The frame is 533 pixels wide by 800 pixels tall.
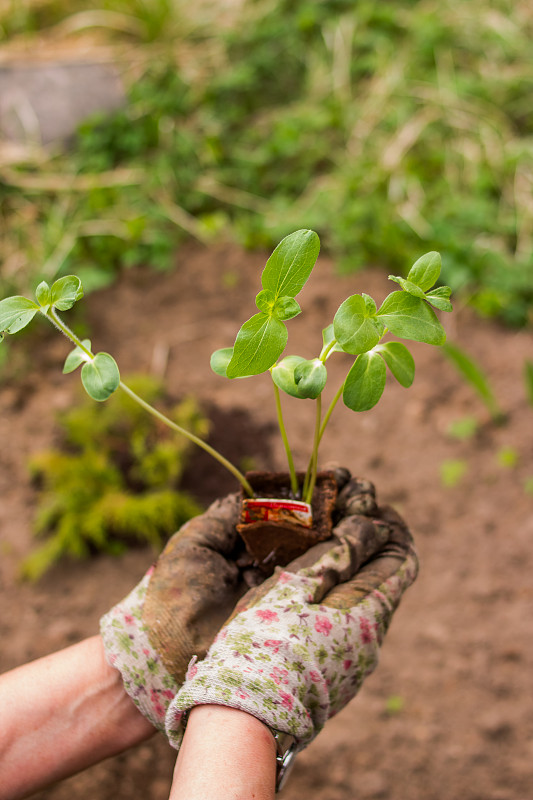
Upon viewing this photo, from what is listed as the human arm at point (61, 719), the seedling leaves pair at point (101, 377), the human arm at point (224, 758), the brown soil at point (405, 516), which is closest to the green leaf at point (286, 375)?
the seedling leaves pair at point (101, 377)

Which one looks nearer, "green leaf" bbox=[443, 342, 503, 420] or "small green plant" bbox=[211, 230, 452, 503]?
"small green plant" bbox=[211, 230, 452, 503]

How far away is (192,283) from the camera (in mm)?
2887

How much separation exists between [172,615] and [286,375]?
49 centimetres

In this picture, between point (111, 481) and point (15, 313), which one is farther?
point (111, 481)

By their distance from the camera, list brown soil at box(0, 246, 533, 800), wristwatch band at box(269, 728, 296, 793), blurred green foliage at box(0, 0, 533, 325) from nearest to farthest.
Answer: wristwatch band at box(269, 728, 296, 793)
brown soil at box(0, 246, 533, 800)
blurred green foliage at box(0, 0, 533, 325)

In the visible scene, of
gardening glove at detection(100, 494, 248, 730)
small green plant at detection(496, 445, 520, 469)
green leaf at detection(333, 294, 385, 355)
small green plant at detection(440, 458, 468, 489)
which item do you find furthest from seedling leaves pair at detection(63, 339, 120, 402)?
small green plant at detection(496, 445, 520, 469)

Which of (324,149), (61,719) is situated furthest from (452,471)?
(324,149)

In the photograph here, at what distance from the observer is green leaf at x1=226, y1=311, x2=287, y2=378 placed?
902mm

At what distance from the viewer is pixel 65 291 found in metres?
0.93

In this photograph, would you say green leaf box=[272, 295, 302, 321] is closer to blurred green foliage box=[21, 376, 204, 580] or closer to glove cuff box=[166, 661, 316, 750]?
glove cuff box=[166, 661, 316, 750]

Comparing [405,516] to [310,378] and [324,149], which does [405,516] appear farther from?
[324,149]

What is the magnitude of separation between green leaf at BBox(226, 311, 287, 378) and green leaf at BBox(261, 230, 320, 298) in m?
0.05

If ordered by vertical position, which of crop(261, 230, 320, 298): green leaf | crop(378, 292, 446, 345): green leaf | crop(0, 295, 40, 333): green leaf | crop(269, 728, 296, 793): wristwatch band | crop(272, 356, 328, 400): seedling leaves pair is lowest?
crop(269, 728, 296, 793): wristwatch band

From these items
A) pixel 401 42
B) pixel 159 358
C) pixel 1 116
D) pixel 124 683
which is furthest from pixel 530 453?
pixel 1 116
